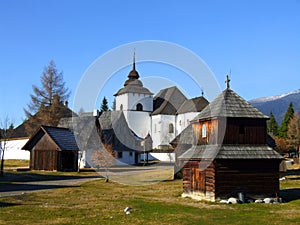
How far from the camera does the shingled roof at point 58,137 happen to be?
43484 millimetres

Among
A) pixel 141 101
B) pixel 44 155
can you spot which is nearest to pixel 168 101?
pixel 141 101

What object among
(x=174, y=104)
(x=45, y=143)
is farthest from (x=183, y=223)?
(x=174, y=104)

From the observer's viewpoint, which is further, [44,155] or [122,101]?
[122,101]

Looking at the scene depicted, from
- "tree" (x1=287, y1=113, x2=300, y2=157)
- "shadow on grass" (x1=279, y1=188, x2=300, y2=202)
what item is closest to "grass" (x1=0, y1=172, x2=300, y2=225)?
"shadow on grass" (x1=279, y1=188, x2=300, y2=202)

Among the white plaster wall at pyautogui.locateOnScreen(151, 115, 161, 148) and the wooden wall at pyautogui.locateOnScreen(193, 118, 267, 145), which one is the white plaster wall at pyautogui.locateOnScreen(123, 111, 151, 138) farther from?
the wooden wall at pyautogui.locateOnScreen(193, 118, 267, 145)

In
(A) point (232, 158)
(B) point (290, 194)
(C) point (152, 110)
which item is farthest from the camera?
(C) point (152, 110)

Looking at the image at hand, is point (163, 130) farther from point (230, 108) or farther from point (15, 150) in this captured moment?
point (230, 108)

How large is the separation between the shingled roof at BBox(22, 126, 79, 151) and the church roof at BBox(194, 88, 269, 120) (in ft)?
74.9

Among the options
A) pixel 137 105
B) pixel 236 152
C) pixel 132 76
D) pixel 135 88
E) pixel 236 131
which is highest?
pixel 132 76

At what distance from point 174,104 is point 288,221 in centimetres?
6428

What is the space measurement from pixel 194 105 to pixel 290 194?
46.0m

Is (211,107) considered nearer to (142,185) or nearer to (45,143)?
(142,185)

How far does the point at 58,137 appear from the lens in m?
44.3

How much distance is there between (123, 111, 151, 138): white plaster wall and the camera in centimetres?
7738
